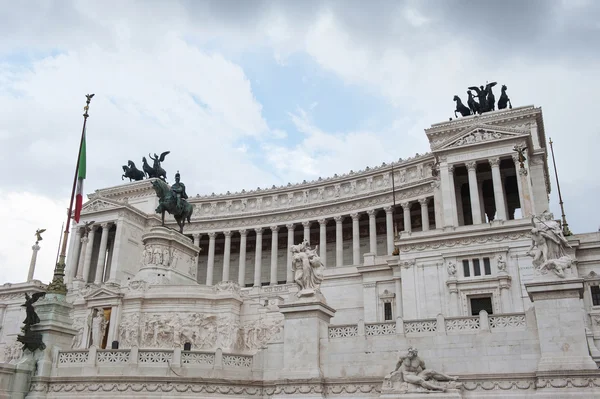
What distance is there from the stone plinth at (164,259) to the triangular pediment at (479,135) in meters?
28.2

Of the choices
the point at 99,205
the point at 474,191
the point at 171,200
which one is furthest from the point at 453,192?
the point at 99,205

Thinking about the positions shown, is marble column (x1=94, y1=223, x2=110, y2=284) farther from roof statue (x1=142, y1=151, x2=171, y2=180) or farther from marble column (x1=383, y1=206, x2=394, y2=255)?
marble column (x1=383, y1=206, x2=394, y2=255)

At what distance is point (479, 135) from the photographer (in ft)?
190

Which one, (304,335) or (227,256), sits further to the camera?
(227,256)

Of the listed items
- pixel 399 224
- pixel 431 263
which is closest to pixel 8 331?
pixel 431 263

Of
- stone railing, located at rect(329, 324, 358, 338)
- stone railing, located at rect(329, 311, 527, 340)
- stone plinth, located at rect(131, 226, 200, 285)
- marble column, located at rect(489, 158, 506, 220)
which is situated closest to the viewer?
stone railing, located at rect(329, 311, 527, 340)

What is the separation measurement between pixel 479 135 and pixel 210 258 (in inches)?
1538

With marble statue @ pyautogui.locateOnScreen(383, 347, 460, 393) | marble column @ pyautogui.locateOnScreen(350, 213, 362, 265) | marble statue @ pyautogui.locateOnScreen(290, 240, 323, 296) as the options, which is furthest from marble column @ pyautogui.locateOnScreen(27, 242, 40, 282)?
marble statue @ pyautogui.locateOnScreen(383, 347, 460, 393)

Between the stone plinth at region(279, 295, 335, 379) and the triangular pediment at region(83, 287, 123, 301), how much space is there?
72.4 ft

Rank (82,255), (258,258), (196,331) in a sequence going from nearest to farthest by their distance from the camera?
(196,331) → (258,258) → (82,255)

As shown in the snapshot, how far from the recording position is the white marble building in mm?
20281

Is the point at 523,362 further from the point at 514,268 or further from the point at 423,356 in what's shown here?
the point at 514,268

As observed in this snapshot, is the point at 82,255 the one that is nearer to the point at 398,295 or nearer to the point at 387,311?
the point at 387,311

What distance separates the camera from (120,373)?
2186cm
